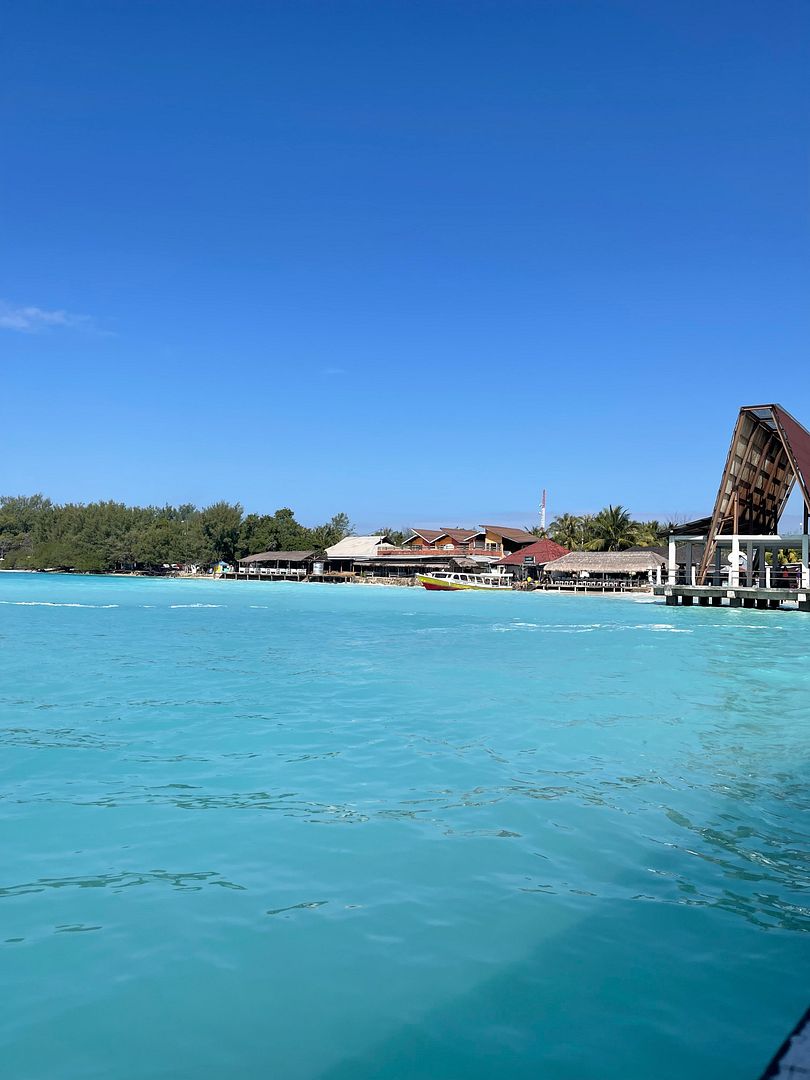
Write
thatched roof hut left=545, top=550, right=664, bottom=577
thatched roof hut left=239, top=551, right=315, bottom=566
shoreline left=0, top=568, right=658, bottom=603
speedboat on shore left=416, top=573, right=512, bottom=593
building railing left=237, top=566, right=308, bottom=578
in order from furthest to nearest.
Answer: building railing left=237, top=566, right=308, bottom=578 < thatched roof hut left=239, top=551, right=315, bottom=566 < speedboat on shore left=416, top=573, right=512, bottom=593 < thatched roof hut left=545, top=550, right=664, bottom=577 < shoreline left=0, top=568, right=658, bottom=603

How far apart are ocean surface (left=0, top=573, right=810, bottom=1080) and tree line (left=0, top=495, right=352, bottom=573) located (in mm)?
82160

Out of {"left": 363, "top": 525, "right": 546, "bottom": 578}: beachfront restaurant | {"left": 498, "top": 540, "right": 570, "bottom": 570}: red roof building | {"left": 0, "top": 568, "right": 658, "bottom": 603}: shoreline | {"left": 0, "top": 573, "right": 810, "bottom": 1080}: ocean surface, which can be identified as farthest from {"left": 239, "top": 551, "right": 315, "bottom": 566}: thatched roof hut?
{"left": 0, "top": 573, "right": 810, "bottom": 1080}: ocean surface

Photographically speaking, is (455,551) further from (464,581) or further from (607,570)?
(607,570)

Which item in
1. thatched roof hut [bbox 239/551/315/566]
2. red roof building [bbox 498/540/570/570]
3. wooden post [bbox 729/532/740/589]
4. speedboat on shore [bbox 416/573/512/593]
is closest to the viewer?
wooden post [bbox 729/532/740/589]

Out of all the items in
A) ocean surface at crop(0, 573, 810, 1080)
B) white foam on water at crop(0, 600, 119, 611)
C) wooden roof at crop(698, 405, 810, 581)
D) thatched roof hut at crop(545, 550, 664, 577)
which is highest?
wooden roof at crop(698, 405, 810, 581)

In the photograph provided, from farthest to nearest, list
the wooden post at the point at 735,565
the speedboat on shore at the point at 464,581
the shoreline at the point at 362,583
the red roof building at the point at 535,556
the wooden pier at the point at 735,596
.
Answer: the red roof building at the point at 535,556
the speedboat on shore at the point at 464,581
the shoreline at the point at 362,583
the wooden post at the point at 735,565
the wooden pier at the point at 735,596

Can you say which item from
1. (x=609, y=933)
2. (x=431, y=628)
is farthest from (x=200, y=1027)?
(x=431, y=628)

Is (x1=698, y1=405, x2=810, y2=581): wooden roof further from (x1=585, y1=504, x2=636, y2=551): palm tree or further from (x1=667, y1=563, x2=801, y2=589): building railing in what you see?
(x1=585, y1=504, x2=636, y2=551): palm tree

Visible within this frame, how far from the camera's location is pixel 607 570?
200 feet

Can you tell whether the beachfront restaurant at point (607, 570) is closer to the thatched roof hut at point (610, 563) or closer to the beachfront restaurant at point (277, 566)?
the thatched roof hut at point (610, 563)

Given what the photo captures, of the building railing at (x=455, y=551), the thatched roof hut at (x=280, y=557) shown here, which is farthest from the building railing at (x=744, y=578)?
the thatched roof hut at (x=280, y=557)

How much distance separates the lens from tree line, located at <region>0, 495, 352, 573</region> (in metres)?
94.8

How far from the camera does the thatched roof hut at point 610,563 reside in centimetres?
6088

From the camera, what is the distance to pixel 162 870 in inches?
234
